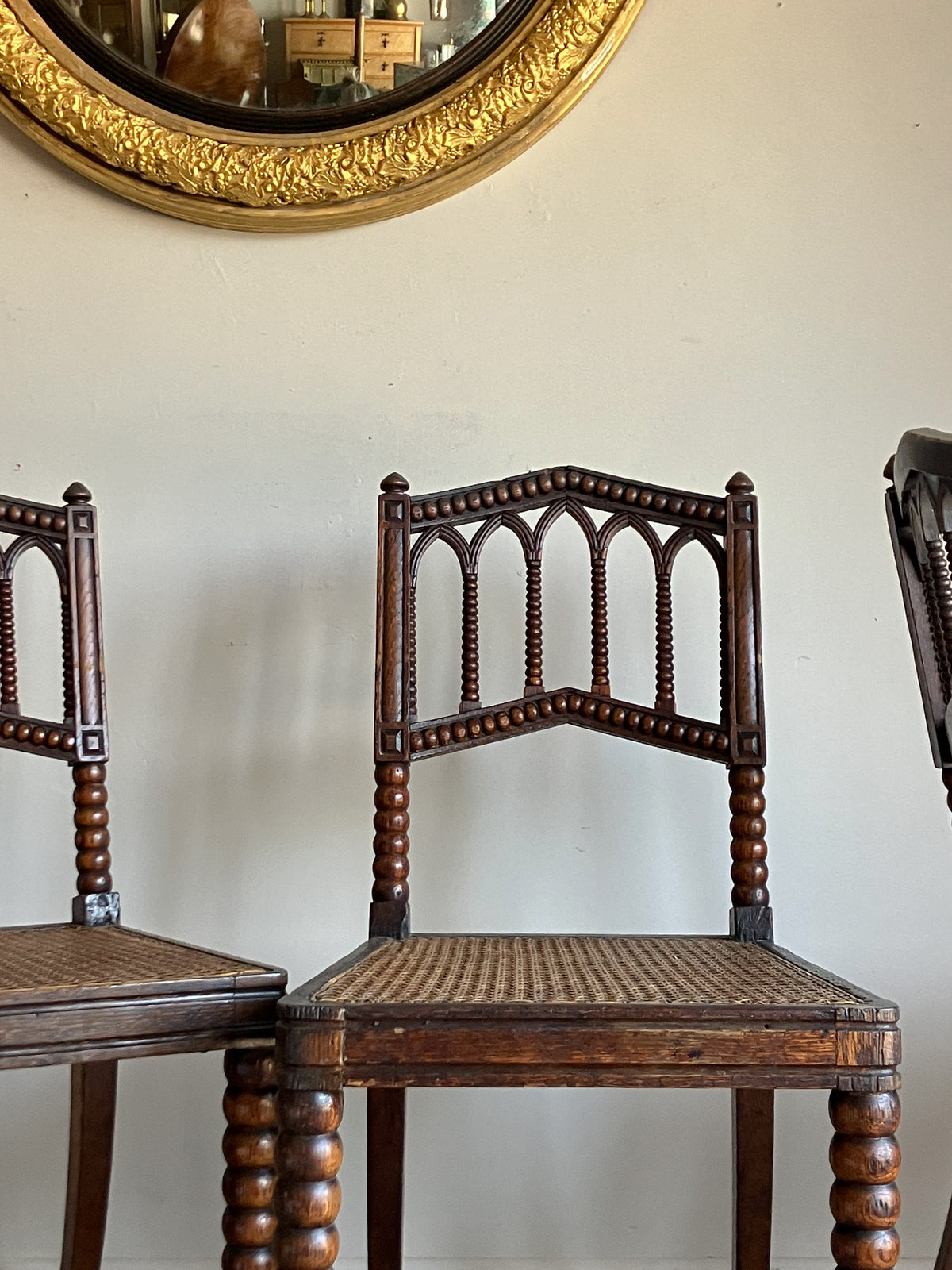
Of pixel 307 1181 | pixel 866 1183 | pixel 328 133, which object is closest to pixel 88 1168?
pixel 307 1181

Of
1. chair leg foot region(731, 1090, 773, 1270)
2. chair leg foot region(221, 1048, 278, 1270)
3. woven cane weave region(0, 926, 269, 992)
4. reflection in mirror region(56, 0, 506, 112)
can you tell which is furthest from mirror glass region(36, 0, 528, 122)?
chair leg foot region(731, 1090, 773, 1270)

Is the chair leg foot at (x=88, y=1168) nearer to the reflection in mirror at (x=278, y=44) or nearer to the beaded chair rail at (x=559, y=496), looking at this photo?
the beaded chair rail at (x=559, y=496)

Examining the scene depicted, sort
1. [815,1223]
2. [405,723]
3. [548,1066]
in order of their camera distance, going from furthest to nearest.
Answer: [815,1223]
[405,723]
[548,1066]

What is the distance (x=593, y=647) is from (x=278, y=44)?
789 mm

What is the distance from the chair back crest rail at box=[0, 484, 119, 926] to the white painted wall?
186mm

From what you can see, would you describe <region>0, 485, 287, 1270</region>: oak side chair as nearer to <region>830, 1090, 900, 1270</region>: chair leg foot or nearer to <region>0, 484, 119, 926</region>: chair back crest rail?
<region>0, 484, 119, 926</region>: chair back crest rail

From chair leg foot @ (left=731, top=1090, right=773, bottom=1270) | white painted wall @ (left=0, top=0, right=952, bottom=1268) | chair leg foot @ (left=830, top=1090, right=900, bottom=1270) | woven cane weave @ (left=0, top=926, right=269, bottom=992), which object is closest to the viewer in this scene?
chair leg foot @ (left=830, top=1090, right=900, bottom=1270)

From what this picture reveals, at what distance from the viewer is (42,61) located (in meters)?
1.38

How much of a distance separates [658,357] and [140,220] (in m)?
0.62

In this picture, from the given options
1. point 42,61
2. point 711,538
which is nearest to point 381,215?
point 42,61

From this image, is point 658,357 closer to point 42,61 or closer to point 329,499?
point 329,499

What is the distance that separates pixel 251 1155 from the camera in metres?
0.91

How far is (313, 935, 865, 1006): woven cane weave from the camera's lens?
0.84 metres

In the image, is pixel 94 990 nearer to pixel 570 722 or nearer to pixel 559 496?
pixel 570 722
